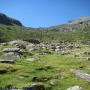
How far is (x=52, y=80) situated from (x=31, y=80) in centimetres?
260

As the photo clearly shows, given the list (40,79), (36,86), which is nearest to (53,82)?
(40,79)

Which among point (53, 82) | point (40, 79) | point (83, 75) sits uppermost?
point (83, 75)

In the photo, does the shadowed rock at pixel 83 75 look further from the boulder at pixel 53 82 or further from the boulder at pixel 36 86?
the boulder at pixel 36 86

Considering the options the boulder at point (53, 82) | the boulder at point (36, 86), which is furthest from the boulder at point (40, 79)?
the boulder at point (36, 86)

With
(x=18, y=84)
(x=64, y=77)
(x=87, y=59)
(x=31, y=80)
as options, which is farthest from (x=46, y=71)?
(x=87, y=59)

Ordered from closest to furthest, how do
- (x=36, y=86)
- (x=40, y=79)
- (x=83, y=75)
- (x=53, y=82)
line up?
(x=36, y=86) < (x=53, y=82) < (x=40, y=79) < (x=83, y=75)

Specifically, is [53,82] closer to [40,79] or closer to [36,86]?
[40,79]

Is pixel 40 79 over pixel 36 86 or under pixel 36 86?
over

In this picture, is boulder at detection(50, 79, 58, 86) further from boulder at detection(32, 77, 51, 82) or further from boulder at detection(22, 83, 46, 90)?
boulder at detection(22, 83, 46, 90)

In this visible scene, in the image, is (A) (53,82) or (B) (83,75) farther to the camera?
(B) (83,75)

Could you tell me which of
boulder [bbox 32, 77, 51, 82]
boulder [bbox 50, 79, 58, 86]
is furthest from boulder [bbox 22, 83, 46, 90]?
boulder [bbox 32, 77, 51, 82]

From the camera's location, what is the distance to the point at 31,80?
32031 millimetres

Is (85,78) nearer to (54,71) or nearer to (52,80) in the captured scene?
(52,80)

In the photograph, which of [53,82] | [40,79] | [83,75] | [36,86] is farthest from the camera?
[83,75]
